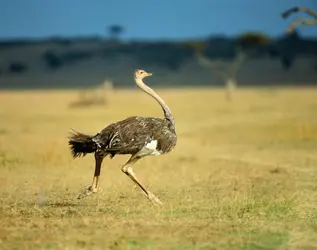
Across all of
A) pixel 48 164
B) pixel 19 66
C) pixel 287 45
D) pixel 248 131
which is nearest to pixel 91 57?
pixel 19 66

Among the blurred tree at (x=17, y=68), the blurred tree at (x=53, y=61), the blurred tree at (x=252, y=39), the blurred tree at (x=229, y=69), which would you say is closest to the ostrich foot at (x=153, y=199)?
the blurred tree at (x=229, y=69)

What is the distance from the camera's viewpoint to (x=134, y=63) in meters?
82.9

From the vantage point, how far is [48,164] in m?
15.7

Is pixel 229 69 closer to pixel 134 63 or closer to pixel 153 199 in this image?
pixel 134 63

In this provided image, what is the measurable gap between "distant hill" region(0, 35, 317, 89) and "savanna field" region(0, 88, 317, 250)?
46888 mm

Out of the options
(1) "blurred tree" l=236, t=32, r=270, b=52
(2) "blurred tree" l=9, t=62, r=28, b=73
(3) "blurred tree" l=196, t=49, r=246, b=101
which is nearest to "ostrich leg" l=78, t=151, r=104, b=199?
(3) "blurred tree" l=196, t=49, r=246, b=101

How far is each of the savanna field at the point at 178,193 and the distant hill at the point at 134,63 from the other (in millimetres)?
46888

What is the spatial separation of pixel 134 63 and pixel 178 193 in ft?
234

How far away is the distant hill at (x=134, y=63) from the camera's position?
72250 millimetres

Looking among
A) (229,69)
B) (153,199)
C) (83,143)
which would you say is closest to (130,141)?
(83,143)

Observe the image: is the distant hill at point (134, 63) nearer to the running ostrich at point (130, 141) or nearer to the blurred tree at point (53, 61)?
the blurred tree at point (53, 61)

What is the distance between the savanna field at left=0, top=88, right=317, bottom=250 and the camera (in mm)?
8383

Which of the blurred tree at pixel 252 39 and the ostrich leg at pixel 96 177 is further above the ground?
the blurred tree at pixel 252 39

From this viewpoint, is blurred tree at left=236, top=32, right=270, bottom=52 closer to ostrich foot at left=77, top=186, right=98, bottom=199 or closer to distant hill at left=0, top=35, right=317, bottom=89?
distant hill at left=0, top=35, right=317, bottom=89
